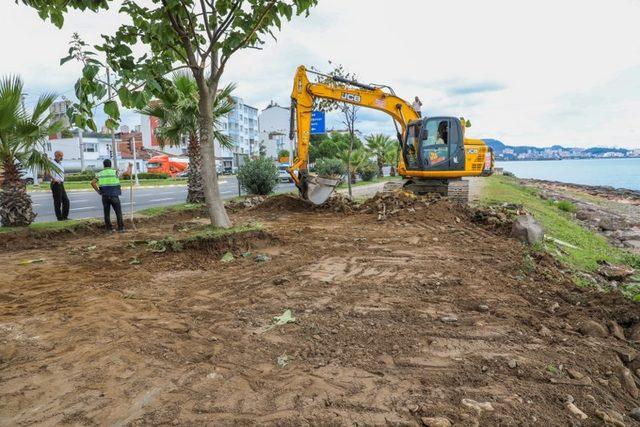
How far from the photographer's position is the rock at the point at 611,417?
2.89 meters

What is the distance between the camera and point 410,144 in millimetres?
13555

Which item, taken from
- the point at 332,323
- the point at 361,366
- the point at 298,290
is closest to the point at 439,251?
the point at 298,290

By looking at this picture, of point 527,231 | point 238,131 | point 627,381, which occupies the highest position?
point 238,131

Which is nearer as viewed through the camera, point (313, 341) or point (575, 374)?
point (575, 374)

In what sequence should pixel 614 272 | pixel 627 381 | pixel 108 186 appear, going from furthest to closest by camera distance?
1. pixel 108 186
2. pixel 614 272
3. pixel 627 381

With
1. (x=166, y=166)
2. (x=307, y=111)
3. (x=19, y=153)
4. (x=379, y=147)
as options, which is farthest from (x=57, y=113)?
(x=166, y=166)

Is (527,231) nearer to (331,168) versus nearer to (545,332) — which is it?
(545,332)

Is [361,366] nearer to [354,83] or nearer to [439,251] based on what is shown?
[439,251]

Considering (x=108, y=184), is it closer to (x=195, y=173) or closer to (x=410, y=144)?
(x=195, y=173)

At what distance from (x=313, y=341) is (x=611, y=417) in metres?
2.33

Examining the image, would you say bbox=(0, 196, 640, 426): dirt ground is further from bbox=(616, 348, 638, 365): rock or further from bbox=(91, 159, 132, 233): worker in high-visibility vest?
bbox=(91, 159, 132, 233): worker in high-visibility vest

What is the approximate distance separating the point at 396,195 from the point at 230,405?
9.98 meters

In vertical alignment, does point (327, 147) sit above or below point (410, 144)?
above

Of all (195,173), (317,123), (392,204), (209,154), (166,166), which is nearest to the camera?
(209,154)
